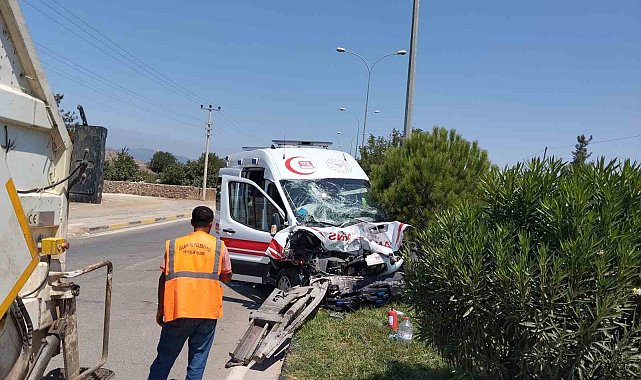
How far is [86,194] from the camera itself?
3.16m

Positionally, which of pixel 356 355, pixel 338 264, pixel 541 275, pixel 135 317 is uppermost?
pixel 541 275

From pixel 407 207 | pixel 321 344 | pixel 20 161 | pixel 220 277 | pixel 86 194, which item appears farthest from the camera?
pixel 407 207

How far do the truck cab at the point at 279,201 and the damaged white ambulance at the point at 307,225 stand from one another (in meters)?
0.02

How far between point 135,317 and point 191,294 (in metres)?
3.77

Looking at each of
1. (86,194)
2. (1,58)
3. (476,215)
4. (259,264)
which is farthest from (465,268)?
(259,264)

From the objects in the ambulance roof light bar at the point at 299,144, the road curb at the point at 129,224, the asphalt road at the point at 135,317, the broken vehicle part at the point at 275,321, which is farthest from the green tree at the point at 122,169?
the broken vehicle part at the point at 275,321

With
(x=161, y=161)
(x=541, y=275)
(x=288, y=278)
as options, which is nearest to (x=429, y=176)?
(x=288, y=278)

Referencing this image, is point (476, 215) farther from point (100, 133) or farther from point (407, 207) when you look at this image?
point (407, 207)

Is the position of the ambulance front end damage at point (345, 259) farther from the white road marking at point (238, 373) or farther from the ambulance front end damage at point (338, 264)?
the white road marking at point (238, 373)

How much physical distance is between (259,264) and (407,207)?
8.97 feet

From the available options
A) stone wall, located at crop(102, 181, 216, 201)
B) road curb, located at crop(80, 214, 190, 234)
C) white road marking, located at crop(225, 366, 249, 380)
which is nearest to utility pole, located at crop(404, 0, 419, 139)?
white road marking, located at crop(225, 366, 249, 380)

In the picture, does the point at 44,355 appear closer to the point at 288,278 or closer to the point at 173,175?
the point at 288,278

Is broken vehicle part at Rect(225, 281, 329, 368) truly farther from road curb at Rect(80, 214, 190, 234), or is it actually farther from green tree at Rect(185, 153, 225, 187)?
green tree at Rect(185, 153, 225, 187)

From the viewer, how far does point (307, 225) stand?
7.81 meters
